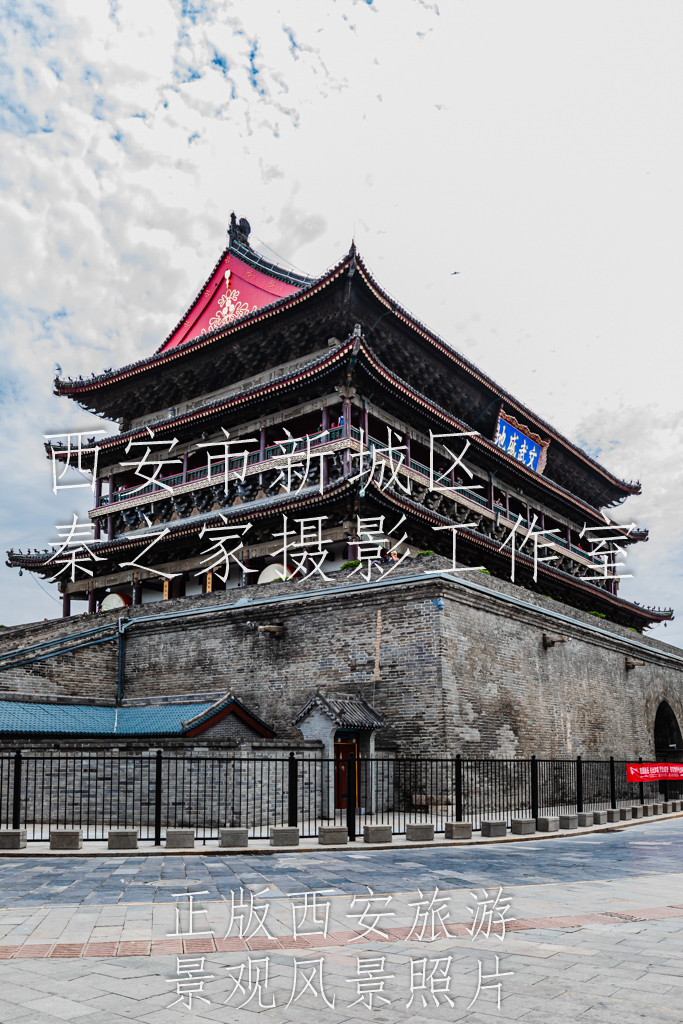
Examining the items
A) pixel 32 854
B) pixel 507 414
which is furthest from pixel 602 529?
pixel 32 854

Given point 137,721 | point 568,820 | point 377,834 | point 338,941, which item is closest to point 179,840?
point 377,834

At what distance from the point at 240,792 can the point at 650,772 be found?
46.2ft

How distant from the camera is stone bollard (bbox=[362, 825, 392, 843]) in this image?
12.5 meters

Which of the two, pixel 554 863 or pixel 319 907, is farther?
pixel 554 863

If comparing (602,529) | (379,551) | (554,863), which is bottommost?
(554,863)

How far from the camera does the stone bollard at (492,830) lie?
13703 millimetres

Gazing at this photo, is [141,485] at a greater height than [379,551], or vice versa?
[141,485]

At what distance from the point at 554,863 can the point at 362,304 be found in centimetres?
1940

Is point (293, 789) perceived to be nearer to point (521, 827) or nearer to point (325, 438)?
point (521, 827)

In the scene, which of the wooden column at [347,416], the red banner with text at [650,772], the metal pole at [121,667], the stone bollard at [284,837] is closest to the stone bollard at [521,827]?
the stone bollard at [284,837]

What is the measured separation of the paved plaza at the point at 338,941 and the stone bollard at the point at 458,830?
2.56 metres

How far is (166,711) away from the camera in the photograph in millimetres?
18406

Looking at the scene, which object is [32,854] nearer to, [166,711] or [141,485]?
[166,711]

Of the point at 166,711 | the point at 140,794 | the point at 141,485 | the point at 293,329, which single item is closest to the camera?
the point at 140,794
